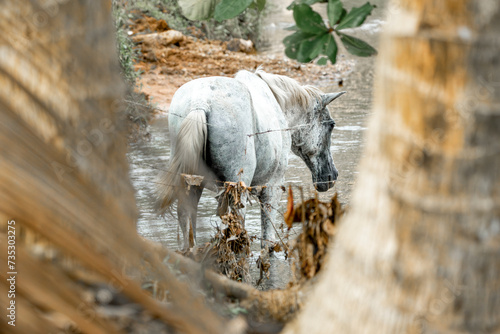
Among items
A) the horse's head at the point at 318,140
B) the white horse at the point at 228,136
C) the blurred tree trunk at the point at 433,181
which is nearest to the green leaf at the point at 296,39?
the blurred tree trunk at the point at 433,181

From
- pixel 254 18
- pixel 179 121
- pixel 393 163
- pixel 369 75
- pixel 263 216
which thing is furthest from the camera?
pixel 254 18

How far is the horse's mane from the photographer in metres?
5.38

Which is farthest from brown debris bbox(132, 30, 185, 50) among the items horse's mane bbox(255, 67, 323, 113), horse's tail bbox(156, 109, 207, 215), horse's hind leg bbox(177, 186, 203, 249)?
horse's tail bbox(156, 109, 207, 215)

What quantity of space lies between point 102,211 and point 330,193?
5.98m

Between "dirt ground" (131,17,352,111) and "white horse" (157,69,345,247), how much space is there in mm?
5965

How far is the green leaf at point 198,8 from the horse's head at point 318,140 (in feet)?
11.2

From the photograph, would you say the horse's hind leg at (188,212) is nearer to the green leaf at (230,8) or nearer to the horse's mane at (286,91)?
the horse's mane at (286,91)

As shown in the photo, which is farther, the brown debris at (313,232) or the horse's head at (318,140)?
the horse's head at (318,140)

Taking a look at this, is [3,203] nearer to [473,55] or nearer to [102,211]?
[102,211]

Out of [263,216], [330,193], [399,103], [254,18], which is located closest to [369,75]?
[254,18]

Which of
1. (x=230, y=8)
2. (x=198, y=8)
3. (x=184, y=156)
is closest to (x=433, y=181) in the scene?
(x=230, y=8)

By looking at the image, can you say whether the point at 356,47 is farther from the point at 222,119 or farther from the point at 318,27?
the point at 222,119

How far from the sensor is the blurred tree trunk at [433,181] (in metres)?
1.12

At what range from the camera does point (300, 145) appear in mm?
5984
